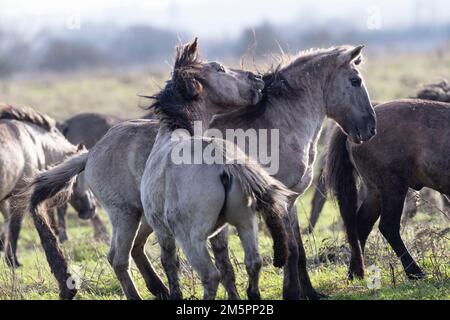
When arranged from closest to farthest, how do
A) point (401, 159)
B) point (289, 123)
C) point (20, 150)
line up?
point (289, 123) < point (401, 159) < point (20, 150)

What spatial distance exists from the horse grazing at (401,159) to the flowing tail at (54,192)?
9.06 feet

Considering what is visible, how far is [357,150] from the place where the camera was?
853cm

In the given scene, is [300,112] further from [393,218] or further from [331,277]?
[331,277]

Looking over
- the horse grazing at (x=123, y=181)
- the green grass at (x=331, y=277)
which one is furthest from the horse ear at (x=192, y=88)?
the green grass at (x=331, y=277)

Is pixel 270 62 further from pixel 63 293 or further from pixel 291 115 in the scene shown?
pixel 63 293

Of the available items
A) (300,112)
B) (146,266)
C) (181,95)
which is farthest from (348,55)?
(146,266)

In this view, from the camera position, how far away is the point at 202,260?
20.3 ft

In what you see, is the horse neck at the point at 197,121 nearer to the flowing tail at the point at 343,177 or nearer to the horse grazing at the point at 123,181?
the horse grazing at the point at 123,181

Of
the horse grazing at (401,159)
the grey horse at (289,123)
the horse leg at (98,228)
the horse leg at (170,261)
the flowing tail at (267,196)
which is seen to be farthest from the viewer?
the horse leg at (98,228)

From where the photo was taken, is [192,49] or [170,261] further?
[192,49]

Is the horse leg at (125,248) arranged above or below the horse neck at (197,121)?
below

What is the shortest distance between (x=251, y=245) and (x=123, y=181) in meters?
2.04

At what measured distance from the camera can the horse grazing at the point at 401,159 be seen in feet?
26.8

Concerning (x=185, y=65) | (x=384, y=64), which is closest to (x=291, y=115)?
(x=185, y=65)
